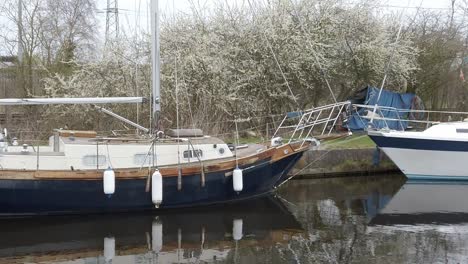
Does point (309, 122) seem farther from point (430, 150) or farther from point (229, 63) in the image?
point (229, 63)

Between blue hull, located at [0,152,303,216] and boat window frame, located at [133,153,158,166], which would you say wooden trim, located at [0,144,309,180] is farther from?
boat window frame, located at [133,153,158,166]

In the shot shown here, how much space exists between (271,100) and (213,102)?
2.66 m

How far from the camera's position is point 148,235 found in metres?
11.8

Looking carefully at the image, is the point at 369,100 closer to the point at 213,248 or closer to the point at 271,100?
the point at 271,100

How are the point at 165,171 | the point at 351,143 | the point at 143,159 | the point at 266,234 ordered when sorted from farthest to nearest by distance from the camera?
the point at 351,143 → the point at 143,159 → the point at 165,171 → the point at 266,234

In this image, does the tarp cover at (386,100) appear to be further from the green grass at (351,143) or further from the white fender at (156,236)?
the white fender at (156,236)

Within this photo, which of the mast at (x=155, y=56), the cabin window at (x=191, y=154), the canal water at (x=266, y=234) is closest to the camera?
the canal water at (x=266, y=234)

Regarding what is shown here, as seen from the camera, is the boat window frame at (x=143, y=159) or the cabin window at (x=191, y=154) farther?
the cabin window at (x=191, y=154)

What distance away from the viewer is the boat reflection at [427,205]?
1325 cm

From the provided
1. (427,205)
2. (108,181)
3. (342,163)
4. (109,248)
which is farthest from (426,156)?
(109,248)

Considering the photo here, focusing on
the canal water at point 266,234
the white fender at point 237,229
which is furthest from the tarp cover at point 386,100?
Answer: the white fender at point 237,229

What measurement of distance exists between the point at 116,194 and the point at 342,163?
29.5 ft

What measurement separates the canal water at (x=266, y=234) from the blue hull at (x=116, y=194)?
0.79 feet

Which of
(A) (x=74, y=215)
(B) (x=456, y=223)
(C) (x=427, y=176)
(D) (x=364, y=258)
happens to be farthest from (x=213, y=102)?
(D) (x=364, y=258)
